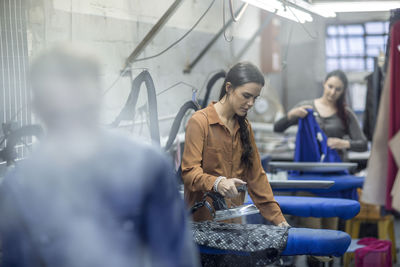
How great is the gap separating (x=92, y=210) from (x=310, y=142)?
2706mm

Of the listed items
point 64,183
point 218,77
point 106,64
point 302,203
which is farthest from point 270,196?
point 64,183

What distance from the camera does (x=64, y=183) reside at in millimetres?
1227

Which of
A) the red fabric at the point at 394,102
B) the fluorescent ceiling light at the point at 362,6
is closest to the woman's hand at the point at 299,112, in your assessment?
the fluorescent ceiling light at the point at 362,6

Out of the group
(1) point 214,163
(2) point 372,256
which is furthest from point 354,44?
(1) point 214,163

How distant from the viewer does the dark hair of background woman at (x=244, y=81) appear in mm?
2424

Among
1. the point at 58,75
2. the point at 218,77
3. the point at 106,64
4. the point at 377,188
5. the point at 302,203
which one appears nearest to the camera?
the point at 58,75

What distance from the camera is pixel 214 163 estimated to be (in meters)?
2.44

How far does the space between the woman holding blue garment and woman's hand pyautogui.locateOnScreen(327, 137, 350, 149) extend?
0.06 ft

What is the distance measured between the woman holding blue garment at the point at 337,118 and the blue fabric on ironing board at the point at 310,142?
18 centimetres

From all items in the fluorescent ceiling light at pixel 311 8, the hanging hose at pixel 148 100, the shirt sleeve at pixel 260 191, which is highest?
the fluorescent ceiling light at pixel 311 8

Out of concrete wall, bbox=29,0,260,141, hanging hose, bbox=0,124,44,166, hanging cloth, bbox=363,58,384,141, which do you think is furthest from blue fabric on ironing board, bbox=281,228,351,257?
hanging cloth, bbox=363,58,384,141

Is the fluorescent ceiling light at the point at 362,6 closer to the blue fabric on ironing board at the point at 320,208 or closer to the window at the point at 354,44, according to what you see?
the blue fabric on ironing board at the point at 320,208

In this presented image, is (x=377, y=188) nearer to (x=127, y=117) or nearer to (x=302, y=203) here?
(x=302, y=203)

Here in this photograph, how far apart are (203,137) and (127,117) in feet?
1.21
